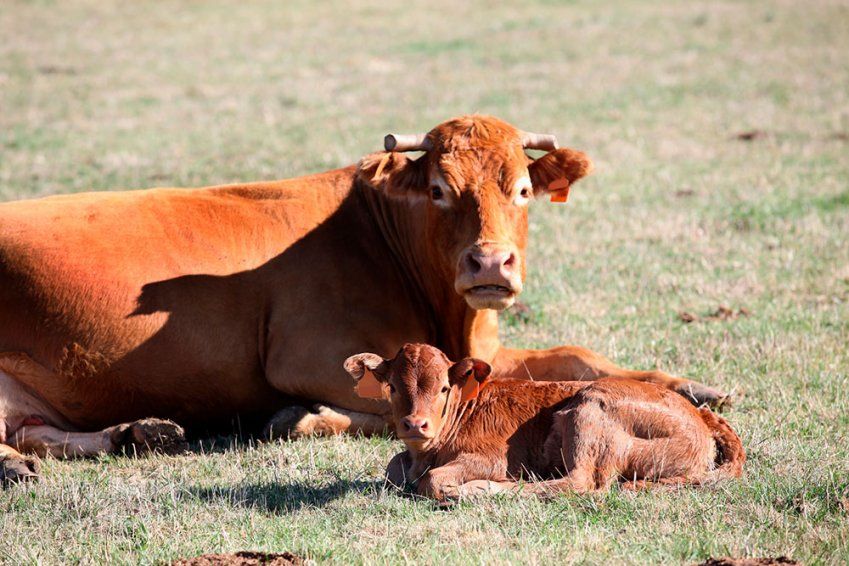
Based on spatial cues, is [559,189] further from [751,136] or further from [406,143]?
[751,136]

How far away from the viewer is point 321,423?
23.9ft

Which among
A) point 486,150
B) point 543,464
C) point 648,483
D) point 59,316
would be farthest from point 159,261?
point 648,483

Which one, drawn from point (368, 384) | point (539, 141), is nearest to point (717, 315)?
point (539, 141)

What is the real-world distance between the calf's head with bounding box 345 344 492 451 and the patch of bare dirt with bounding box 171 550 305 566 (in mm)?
875

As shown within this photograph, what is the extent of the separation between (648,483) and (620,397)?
1.50 ft

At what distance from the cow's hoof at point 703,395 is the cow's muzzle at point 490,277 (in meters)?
1.49

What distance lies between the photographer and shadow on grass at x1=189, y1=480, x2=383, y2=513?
19.4ft

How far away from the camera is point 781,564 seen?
15.8 ft

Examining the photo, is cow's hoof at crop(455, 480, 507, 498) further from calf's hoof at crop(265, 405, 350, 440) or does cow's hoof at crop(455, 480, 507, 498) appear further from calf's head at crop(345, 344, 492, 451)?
calf's hoof at crop(265, 405, 350, 440)

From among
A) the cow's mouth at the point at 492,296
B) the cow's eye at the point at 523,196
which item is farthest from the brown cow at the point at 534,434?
the cow's eye at the point at 523,196

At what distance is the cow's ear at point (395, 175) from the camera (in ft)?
25.0

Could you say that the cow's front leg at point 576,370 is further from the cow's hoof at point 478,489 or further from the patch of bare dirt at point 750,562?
the patch of bare dirt at point 750,562

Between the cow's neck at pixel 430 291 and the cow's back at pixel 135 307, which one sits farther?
the cow's neck at pixel 430 291

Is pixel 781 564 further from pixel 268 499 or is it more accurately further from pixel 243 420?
pixel 243 420
